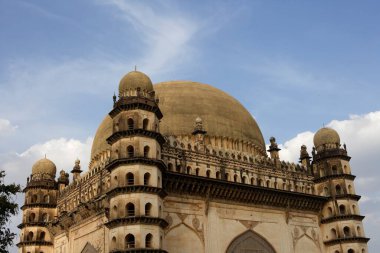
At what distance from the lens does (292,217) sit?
127 feet

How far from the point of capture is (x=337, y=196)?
40.6 metres

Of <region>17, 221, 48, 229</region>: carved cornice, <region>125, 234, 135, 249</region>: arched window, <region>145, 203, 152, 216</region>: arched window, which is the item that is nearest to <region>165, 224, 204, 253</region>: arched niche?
<region>145, 203, 152, 216</region>: arched window

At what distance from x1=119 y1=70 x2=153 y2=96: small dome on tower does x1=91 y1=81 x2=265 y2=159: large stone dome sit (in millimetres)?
6357

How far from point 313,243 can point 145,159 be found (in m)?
17.3

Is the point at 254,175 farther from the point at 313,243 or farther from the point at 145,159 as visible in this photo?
the point at 145,159

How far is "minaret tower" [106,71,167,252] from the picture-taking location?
94.8 ft

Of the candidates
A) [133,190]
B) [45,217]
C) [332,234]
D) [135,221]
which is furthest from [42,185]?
[332,234]

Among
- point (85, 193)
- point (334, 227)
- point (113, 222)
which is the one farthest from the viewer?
point (334, 227)

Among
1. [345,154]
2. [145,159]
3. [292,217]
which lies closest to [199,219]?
[145,159]

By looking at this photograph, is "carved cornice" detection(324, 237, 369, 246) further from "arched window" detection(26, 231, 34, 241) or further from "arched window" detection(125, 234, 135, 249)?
"arched window" detection(26, 231, 34, 241)

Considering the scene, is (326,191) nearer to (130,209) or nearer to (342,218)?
Result: (342,218)

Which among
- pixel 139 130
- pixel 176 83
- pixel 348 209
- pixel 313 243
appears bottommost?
pixel 313 243

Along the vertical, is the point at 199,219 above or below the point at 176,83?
below

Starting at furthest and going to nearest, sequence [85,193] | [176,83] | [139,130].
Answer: [176,83] → [85,193] → [139,130]
